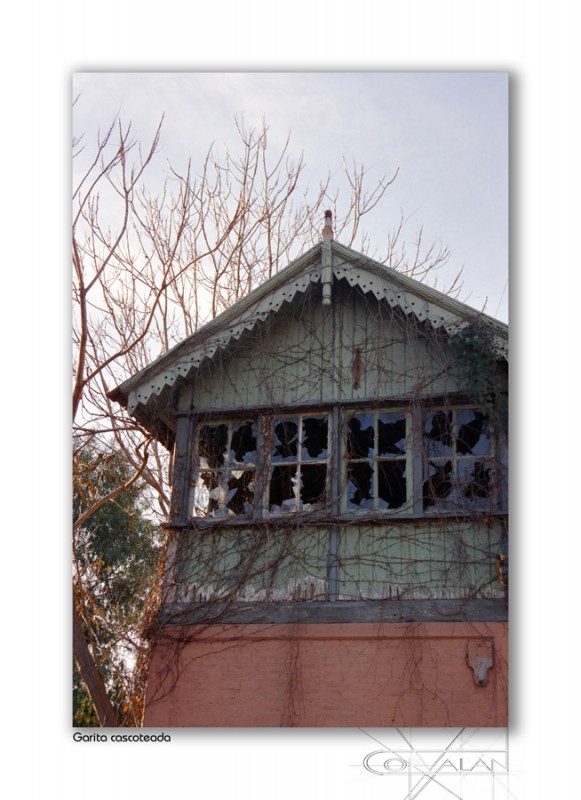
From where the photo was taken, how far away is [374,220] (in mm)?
7801

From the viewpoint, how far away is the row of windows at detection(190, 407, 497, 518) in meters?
6.17

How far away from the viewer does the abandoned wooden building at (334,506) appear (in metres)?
5.76

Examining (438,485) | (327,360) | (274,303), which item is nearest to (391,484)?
(438,485)

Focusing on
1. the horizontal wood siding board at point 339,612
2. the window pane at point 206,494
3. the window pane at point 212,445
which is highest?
the window pane at point 212,445

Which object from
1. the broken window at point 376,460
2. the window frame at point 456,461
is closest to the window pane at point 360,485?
the broken window at point 376,460

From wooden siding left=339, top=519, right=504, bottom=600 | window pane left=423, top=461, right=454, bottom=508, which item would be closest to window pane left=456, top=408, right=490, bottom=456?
window pane left=423, top=461, right=454, bottom=508

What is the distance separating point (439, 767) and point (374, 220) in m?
4.12

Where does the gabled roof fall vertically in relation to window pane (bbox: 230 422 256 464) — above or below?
above

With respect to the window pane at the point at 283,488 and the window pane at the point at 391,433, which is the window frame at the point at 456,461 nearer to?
the window pane at the point at 391,433

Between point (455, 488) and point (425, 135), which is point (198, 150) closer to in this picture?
point (425, 135)

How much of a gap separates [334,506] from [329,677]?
1.04m
